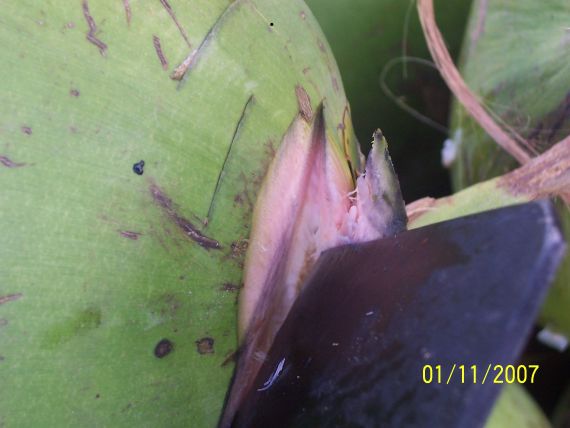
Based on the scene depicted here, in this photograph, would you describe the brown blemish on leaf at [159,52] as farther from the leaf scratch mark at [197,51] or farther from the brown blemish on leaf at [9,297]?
the brown blemish on leaf at [9,297]

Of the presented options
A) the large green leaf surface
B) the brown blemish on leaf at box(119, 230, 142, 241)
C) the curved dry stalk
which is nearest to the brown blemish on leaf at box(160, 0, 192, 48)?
the large green leaf surface

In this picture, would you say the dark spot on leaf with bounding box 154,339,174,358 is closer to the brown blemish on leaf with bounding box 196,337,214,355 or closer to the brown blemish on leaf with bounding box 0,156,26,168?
the brown blemish on leaf with bounding box 196,337,214,355

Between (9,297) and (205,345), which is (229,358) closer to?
(205,345)

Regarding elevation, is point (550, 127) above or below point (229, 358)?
above

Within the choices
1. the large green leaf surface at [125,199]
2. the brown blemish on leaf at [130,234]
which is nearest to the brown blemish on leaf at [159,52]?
the large green leaf surface at [125,199]

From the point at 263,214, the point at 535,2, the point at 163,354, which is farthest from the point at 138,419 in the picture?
the point at 535,2

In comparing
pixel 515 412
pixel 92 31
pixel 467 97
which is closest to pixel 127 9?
pixel 92 31
